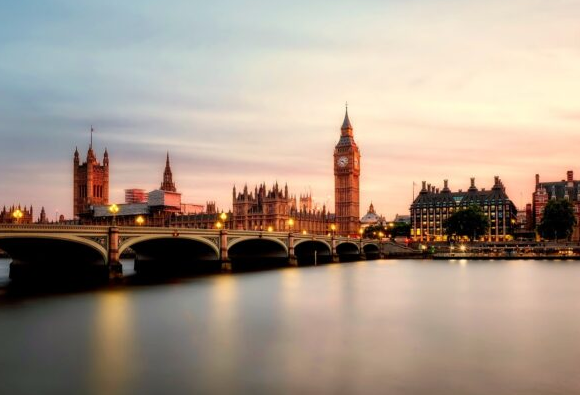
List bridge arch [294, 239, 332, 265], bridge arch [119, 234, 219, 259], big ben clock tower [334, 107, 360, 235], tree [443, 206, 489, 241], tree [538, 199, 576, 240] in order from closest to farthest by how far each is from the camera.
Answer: bridge arch [119, 234, 219, 259], bridge arch [294, 239, 332, 265], tree [538, 199, 576, 240], tree [443, 206, 489, 241], big ben clock tower [334, 107, 360, 235]

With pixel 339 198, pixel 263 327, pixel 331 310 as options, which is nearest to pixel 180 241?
pixel 331 310

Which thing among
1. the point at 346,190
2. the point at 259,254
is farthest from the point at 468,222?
the point at 259,254

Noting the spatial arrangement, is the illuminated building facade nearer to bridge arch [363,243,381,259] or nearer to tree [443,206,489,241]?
tree [443,206,489,241]

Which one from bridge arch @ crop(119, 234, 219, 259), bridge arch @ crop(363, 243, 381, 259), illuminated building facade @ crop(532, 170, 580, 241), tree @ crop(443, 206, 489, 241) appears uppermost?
illuminated building facade @ crop(532, 170, 580, 241)

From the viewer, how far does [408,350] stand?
2300 centimetres

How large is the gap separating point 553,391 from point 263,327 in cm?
1496

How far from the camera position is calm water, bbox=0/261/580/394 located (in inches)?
707

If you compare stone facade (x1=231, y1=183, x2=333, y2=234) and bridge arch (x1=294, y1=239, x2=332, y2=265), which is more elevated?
stone facade (x1=231, y1=183, x2=333, y2=234)

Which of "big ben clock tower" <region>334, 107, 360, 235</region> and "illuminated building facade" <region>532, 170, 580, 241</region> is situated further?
"big ben clock tower" <region>334, 107, 360, 235</region>

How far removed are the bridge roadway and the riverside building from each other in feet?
319

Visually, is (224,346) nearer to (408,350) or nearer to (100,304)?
(408,350)

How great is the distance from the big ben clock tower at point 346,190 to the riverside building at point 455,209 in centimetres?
2038

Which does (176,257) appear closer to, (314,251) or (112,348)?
(314,251)

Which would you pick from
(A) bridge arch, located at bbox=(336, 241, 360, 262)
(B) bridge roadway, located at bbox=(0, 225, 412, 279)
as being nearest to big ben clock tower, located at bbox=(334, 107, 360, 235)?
(A) bridge arch, located at bbox=(336, 241, 360, 262)
